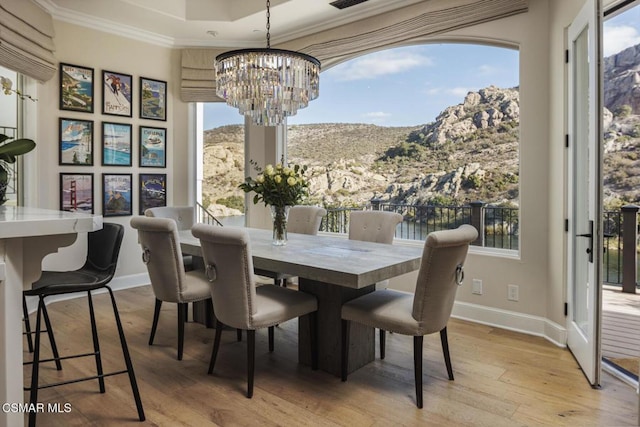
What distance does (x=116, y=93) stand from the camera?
4727 mm

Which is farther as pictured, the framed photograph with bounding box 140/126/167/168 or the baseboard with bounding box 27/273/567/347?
the framed photograph with bounding box 140/126/167/168

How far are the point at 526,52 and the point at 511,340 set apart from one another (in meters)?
2.26

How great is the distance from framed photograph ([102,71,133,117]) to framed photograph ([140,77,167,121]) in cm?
14

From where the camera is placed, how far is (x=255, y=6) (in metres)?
4.34

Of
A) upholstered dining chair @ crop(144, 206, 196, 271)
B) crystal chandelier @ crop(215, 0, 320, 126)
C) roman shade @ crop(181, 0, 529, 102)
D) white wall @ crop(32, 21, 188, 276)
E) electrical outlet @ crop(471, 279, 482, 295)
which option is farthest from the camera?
white wall @ crop(32, 21, 188, 276)

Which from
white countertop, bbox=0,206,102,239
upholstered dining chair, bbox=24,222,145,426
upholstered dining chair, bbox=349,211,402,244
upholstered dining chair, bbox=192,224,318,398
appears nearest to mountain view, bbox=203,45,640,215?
upholstered dining chair, bbox=349,211,402,244

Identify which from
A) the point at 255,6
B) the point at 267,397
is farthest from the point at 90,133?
the point at 267,397

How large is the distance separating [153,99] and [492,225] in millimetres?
4003

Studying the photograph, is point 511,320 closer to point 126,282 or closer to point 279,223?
point 279,223

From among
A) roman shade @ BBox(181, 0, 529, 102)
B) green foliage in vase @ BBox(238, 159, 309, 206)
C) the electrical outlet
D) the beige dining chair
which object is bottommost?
the electrical outlet

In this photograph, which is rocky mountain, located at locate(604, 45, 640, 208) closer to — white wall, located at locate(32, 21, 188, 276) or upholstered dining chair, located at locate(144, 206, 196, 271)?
upholstered dining chair, located at locate(144, 206, 196, 271)

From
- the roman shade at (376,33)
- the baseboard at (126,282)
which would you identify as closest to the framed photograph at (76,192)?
the baseboard at (126,282)

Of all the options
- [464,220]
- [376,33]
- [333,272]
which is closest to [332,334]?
[333,272]

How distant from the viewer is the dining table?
234 cm
